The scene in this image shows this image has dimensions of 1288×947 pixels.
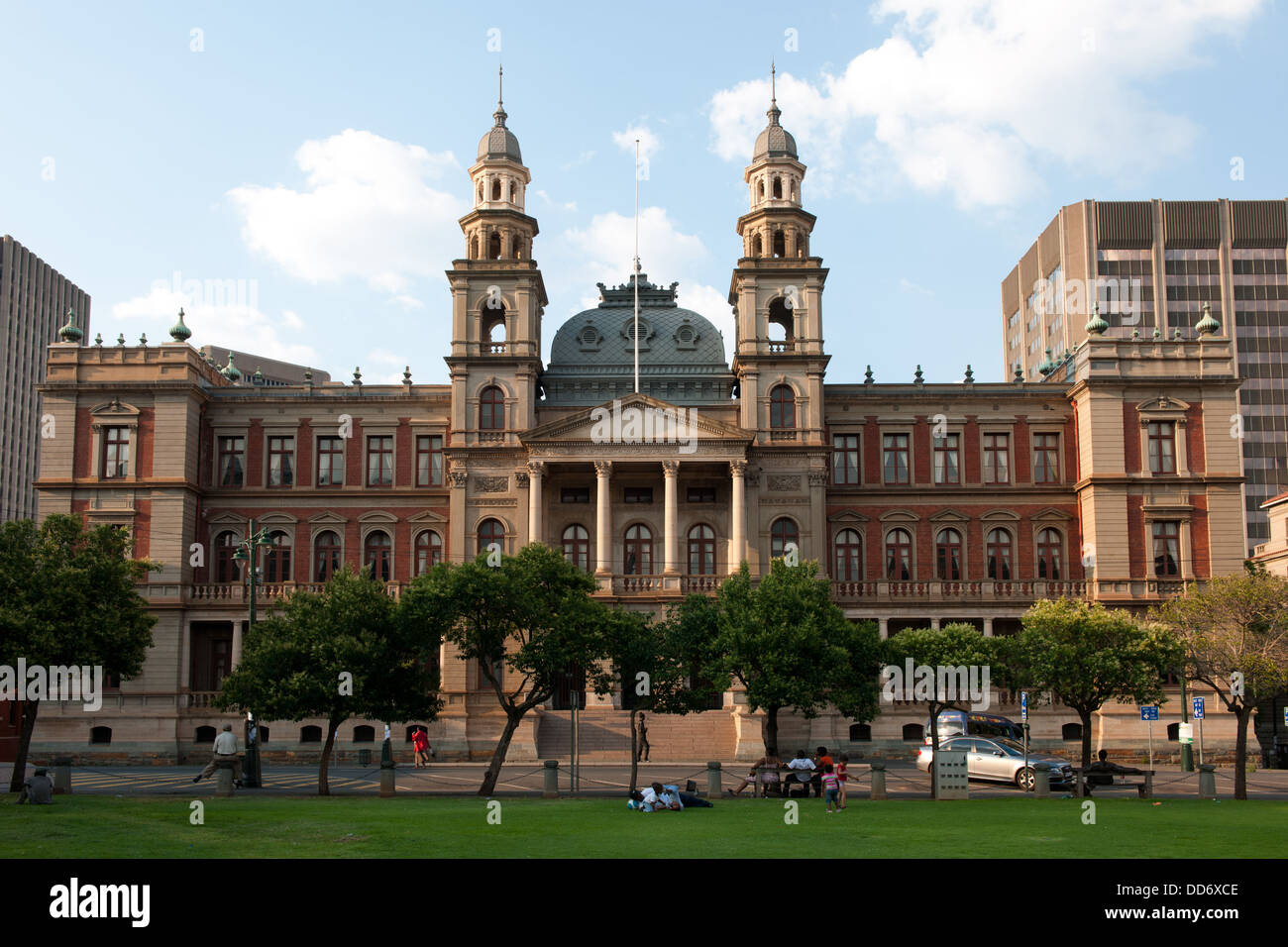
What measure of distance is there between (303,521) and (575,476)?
1439cm

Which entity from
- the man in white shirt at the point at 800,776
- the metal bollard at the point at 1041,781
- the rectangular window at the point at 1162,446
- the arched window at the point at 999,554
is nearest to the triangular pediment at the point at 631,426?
the arched window at the point at 999,554

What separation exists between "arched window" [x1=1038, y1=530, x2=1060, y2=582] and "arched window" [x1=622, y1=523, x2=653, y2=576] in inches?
783

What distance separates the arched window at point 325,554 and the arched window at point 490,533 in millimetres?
8073

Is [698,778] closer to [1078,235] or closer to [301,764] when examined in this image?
[301,764]

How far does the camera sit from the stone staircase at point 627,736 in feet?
178

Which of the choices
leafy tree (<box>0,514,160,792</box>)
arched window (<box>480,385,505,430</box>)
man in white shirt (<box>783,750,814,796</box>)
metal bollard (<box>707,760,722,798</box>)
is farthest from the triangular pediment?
metal bollard (<box>707,760,722,798</box>)

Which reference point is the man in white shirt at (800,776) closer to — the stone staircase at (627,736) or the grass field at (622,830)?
the grass field at (622,830)

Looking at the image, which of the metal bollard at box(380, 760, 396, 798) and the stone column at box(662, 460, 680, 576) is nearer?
the metal bollard at box(380, 760, 396, 798)

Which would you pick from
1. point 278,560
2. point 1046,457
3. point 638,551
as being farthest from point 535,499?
point 1046,457

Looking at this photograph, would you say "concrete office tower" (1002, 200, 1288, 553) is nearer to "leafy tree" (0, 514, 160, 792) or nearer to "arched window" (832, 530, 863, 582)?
"arched window" (832, 530, 863, 582)

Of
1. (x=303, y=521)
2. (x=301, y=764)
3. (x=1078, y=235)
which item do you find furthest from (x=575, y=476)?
(x=1078, y=235)

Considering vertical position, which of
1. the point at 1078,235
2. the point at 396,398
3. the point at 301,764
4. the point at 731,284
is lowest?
the point at 301,764

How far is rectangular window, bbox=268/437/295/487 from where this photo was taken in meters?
64.4
